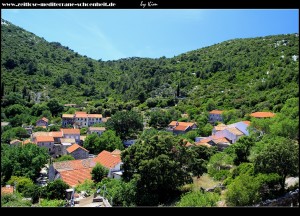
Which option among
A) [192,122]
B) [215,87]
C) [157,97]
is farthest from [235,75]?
[192,122]

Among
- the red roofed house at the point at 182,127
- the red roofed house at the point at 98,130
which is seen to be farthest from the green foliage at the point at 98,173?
the red roofed house at the point at 182,127

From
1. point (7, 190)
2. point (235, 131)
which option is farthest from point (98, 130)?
point (7, 190)

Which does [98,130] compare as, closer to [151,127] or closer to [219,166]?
[151,127]

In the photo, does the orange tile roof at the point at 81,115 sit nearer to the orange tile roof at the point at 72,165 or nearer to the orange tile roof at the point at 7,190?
Answer: the orange tile roof at the point at 72,165

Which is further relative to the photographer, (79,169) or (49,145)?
(49,145)

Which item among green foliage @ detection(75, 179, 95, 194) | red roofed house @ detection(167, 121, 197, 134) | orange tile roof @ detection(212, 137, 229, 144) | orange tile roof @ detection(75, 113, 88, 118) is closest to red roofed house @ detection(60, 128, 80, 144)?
orange tile roof @ detection(75, 113, 88, 118)
